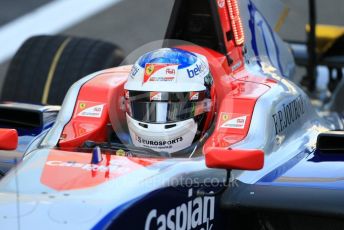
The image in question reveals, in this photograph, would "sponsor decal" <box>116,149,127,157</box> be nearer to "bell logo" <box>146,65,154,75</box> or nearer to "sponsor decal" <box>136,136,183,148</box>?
"sponsor decal" <box>136,136,183,148</box>

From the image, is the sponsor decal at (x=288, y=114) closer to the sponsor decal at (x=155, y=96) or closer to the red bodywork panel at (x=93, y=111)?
the sponsor decal at (x=155, y=96)

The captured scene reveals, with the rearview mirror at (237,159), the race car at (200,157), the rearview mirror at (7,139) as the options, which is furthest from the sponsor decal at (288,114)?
the rearview mirror at (7,139)

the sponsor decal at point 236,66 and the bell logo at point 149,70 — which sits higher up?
the bell logo at point 149,70

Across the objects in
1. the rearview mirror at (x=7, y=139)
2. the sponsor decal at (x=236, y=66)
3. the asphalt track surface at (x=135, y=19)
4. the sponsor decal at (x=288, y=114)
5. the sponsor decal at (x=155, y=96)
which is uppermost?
the sponsor decal at (x=155, y=96)

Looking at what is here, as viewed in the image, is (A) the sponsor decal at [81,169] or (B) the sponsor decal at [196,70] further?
(B) the sponsor decal at [196,70]

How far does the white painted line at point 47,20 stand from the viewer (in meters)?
9.10

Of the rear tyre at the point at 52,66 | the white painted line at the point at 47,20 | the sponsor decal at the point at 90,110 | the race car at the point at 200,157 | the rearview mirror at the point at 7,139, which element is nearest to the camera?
the race car at the point at 200,157

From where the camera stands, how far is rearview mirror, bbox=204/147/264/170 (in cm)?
358

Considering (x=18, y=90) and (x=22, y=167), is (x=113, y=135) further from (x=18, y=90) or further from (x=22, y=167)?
(x=18, y=90)

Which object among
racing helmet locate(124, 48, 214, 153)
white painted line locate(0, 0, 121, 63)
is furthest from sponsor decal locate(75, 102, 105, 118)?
white painted line locate(0, 0, 121, 63)

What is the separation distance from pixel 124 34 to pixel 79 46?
131 inches

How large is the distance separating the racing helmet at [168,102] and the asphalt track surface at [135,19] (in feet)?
16.2

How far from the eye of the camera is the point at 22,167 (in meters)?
3.77

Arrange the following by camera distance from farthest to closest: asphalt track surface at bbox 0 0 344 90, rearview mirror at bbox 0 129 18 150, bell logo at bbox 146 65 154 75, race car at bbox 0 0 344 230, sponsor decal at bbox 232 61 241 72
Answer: asphalt track surface at bbox 0 0 344 90 < sponsor decal at bbox 232 61 241 72 < bell logo at bbox 146 65 154 75 < rearview mirror at bbox 0 129 18 150 < race car at bbox 0 0 344 230
